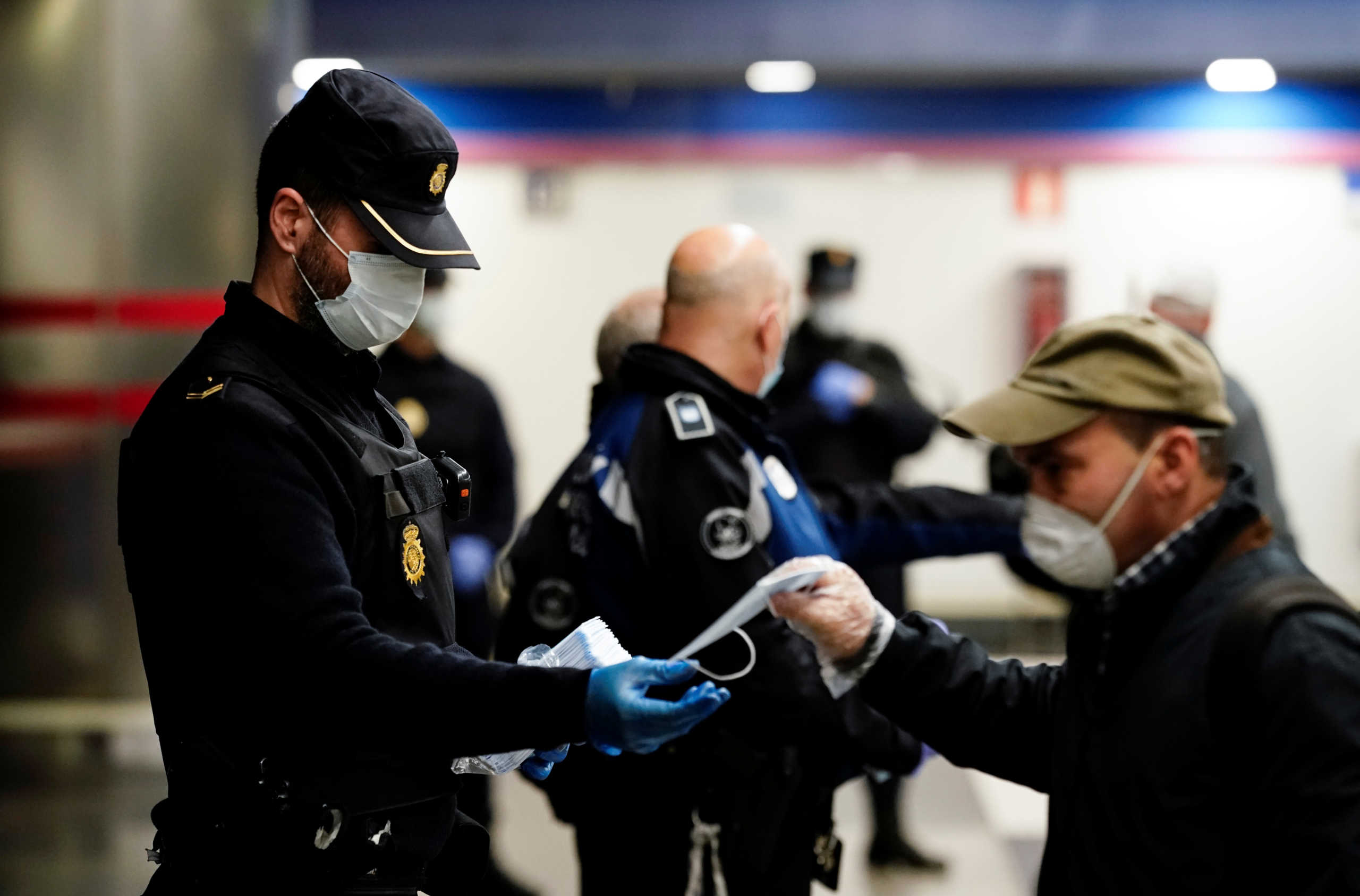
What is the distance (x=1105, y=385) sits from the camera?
148cm

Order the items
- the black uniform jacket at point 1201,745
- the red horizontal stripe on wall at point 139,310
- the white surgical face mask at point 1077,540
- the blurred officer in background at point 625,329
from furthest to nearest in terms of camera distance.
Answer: the red horizontal stripe on wall at point 139,310, the blurred officer in background at point 625,329, the white surgical face mask at point 1077,540, the black uniform jacket at point 1201,745

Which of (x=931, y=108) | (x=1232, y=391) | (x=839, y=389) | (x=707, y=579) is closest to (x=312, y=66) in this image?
(x=931, y=108)

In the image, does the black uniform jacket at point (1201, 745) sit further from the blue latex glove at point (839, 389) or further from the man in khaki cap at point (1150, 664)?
the blue latex glove at point (839, 389)

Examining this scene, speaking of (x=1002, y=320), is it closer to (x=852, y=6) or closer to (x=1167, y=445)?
(x=852, y=6)

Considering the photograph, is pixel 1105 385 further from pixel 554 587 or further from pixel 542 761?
pixel 554 587

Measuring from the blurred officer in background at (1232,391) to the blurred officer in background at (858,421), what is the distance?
2.64ft

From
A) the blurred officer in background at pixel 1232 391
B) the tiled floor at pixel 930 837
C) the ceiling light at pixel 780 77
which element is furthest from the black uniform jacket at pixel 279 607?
the ceiling light at pixel 780 77

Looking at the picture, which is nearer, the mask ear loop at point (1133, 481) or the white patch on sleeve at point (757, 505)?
the mask ear loop at point (1133, 481)

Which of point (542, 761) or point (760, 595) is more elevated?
point (760, 595)

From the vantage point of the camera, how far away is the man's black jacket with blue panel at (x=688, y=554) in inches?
86.4

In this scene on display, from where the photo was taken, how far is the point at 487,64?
6125mm

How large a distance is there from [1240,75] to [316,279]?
560 centimetres

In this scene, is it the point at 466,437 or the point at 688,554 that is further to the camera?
the point at 466,437

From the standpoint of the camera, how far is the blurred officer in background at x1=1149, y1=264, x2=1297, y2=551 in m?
3.54
